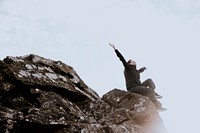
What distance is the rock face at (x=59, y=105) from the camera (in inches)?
A: 558

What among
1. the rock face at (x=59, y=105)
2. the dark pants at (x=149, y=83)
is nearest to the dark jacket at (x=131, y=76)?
the dark pants at (x=149, y=83)

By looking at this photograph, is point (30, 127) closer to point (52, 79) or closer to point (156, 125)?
point (52, 79)

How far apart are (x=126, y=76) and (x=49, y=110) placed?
9329 mm

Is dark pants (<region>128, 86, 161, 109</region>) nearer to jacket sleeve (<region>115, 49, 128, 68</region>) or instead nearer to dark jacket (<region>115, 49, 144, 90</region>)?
dark jacket (<region>115, 49, 144, 90</region>)

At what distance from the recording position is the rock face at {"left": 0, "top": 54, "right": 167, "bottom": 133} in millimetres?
14164

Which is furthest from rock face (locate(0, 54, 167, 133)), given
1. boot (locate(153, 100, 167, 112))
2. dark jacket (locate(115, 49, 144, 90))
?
dark jacket (locate(115, 49, 144, 90))

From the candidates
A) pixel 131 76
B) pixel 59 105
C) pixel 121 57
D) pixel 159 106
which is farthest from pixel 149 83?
pixel 59 105

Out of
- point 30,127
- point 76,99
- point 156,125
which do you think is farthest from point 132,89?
point 30,127

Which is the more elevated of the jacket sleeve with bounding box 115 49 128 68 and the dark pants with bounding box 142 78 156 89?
the jacket sleeve with bounding box 115 49 128 68

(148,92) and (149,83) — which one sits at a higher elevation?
(149,83)

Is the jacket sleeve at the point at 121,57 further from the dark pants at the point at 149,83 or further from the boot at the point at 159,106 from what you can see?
the boot at the point at 159,106

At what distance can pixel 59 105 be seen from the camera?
1554 centimetres

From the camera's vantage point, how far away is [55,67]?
18.6 metres

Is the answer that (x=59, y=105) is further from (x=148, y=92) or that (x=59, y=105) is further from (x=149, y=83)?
(x=149, y=83)
